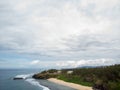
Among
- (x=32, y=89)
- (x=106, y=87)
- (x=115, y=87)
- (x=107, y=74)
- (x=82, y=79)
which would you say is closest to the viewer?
(x=115, y=87)

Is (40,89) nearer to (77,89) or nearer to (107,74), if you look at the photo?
(77,89)

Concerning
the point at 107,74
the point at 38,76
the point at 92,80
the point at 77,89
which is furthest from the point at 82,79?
the point at 38,76

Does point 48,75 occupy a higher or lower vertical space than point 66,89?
higher

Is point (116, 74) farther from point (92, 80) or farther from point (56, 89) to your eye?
point (56, 89)

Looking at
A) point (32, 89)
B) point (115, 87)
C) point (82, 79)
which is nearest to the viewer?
point (115, 87)

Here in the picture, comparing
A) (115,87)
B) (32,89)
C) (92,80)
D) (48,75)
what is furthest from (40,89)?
(48,75)

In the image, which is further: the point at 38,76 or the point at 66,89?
the point at 38,76

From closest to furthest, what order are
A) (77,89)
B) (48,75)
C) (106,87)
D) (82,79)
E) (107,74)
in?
(106,87), (77,89), (107,74), (82,79), (48,75)

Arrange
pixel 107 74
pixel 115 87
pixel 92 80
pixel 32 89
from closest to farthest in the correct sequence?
1. pixel 115 87
2. pixel 32 89
3. pixel 107 74
4. pixel 92 80

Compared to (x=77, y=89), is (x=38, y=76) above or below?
above
